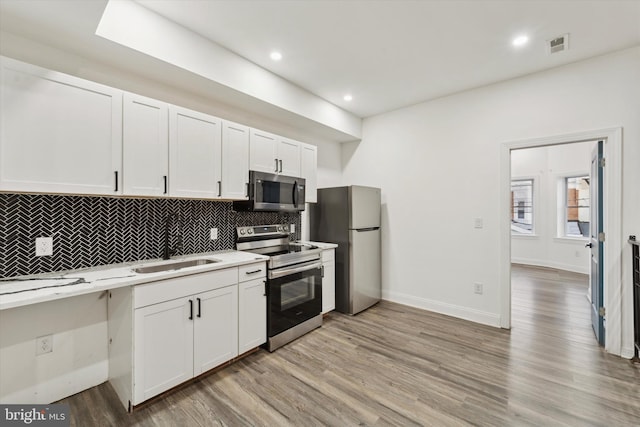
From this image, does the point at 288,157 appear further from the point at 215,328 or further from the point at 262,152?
the point at 215,328

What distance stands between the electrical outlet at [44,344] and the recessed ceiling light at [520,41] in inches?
174

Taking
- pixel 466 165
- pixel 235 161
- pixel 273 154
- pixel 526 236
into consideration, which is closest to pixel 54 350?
pixel 235 161

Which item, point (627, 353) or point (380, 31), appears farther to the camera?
point (627, 353)

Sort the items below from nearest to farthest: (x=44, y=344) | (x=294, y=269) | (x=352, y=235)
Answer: (x=44, y=344) → (x=294, y=269) → (x=352, y=235)

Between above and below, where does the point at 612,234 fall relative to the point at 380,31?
below

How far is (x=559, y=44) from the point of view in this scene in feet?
8.22

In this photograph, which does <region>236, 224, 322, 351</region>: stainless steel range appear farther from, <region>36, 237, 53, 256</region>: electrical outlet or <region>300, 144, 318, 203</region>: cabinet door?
<region>36, 237, 53, 256</region>: electrical outlet

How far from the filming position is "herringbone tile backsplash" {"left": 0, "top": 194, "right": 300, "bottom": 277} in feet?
6.13

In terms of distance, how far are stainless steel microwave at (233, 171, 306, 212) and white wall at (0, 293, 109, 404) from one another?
1464mm

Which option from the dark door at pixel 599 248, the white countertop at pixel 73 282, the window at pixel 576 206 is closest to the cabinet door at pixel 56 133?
the white countertop at pixel 73 282

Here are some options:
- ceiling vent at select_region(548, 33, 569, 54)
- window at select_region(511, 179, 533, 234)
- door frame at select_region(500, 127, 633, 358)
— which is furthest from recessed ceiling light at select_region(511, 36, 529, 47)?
window at select_region(511, 179, 533, 234)

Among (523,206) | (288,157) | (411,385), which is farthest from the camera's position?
(523,206)

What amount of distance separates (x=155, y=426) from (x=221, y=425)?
0.41m

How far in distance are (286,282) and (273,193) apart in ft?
3.24
